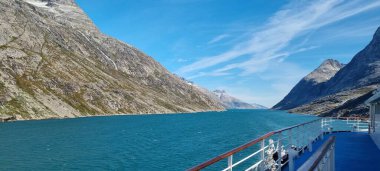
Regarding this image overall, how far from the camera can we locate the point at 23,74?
636 feet

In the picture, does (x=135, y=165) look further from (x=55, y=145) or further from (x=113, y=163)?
(x=55, y=145)

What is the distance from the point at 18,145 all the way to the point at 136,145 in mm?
23145

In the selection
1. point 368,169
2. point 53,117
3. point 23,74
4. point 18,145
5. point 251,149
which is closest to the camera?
point 368,169

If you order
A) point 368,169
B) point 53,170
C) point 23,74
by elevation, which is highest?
point 23,74

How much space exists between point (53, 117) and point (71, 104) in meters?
28.8

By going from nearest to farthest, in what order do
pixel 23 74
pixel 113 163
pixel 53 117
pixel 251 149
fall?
1. pixel 113 163
2. pixel 251 149
3. pixel 53 117
4. pixel 23 74

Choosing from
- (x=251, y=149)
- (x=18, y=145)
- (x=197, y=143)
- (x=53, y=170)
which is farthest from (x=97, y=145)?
(x=251, y=149)

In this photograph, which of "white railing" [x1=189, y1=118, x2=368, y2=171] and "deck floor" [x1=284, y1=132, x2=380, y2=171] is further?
"deck floor" [x1=284, y1=132, x2=380, y2=171]

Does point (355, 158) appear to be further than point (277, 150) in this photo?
Yes

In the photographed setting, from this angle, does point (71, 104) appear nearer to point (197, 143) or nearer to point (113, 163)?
point (197, 143)

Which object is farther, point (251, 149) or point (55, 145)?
point (55, 145)

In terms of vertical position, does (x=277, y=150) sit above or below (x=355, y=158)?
above

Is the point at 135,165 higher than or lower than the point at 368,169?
lower

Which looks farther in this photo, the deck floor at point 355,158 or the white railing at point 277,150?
the deck floor at point 355,158
